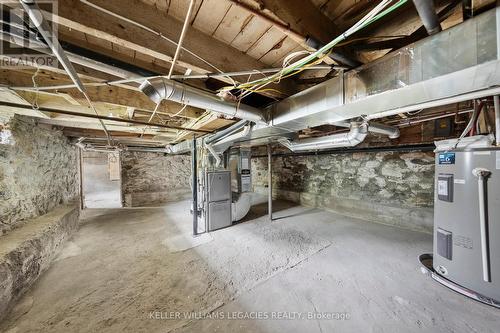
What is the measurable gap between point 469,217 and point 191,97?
2.59 meters

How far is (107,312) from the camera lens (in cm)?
147

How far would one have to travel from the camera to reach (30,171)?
2414 millimetres

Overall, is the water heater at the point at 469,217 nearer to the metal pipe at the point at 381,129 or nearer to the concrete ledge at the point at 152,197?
the metal pipe at the point at 381,129

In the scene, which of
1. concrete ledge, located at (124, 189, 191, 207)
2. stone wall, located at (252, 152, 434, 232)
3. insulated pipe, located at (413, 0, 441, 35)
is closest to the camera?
insulated pipe, located at (413, 0, 441, 35)

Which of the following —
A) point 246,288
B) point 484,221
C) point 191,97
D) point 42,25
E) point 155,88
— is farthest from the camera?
point 246,288

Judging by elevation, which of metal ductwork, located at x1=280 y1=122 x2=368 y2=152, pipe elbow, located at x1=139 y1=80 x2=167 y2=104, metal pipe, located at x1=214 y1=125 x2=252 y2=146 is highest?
pipe elbow, located at x1=139 y1=80 x2=167 y2=104

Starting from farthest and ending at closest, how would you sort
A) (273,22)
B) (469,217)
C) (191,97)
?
(469,217), (191,97), (273,22)

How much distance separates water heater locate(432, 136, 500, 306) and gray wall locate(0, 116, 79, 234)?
4572 millimetres

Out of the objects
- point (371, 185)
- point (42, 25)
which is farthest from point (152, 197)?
point (371, 185)

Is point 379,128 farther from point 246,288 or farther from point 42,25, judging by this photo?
point 42,25

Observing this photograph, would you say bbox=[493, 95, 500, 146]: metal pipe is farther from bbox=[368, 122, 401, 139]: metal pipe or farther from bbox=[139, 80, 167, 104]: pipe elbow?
bbox=[139, 80, 167, 104]: pipe elbow

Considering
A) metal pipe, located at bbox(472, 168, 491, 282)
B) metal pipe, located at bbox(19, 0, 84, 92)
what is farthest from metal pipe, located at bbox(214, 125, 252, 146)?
metal pipe, located at bbox(472, 168, 491, 282)

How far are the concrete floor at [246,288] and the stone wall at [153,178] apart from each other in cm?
249

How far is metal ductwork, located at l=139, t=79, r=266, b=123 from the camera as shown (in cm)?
118
